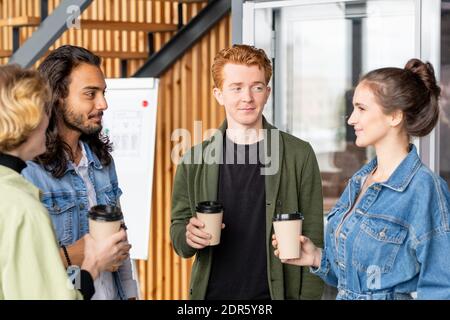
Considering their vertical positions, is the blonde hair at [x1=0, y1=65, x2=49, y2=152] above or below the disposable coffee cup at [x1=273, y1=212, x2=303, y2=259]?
above

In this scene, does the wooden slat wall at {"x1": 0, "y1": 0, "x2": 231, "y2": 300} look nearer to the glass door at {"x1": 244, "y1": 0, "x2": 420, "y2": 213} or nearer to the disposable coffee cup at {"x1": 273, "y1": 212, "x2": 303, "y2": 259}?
the glass door at {"x1": 244, "y1": 0, "x2": 420, "y2": 213}

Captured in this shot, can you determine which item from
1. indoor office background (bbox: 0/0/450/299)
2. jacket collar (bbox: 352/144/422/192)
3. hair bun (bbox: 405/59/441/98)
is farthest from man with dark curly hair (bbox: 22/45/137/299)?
indoor office background (bbox: 0/0/450/299)

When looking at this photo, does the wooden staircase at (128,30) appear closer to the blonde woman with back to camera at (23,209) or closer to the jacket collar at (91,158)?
the jacket collar at (91,158)

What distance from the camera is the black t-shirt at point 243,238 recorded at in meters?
2.44

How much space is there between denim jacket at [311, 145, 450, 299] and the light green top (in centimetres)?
79

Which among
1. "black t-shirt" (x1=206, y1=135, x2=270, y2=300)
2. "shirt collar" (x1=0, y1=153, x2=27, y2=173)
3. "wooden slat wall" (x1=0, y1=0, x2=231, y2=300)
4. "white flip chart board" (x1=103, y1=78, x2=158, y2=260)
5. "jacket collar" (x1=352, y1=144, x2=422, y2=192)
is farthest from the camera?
"wooden slat wall" (x1=0, y1=0, x2=231, y2=300)

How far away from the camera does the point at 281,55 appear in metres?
4.41

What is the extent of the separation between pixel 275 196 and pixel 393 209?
58 cm

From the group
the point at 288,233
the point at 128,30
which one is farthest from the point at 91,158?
the point at 128,30

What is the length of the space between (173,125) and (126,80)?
59 centimetres

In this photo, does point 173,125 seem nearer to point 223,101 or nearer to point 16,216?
point 223,101

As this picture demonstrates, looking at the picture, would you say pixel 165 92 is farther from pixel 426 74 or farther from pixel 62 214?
pixel 426 74

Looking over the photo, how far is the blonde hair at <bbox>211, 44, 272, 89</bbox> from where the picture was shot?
2.44m
